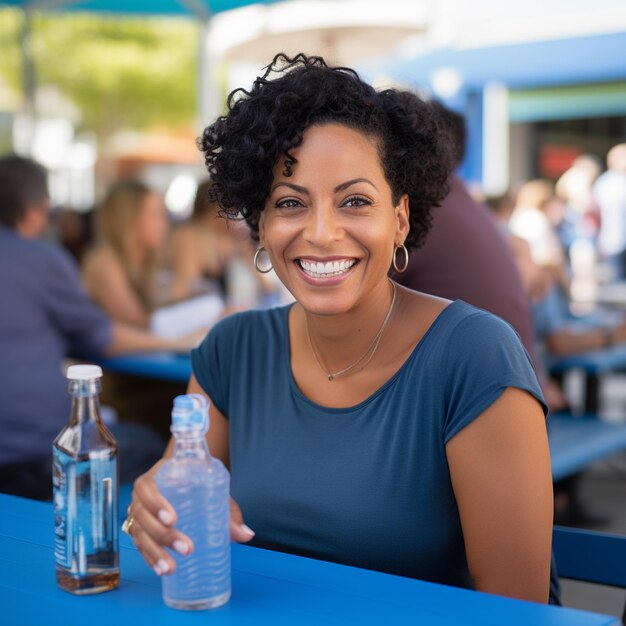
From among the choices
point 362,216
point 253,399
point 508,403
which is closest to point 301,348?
point 253,399

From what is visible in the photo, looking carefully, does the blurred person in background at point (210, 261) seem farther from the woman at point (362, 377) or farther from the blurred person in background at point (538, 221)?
the woman at point (362, 377)

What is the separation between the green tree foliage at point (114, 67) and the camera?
20344mm

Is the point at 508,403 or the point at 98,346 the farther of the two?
the point at 98,346

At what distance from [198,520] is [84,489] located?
167 mm

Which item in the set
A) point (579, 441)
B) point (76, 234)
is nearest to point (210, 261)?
point (76, 234)

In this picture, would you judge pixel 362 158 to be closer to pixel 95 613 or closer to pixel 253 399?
pixel 253 399

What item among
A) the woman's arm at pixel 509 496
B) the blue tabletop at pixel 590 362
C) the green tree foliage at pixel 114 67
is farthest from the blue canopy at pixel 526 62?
the green tree foliage at pixel 114 67

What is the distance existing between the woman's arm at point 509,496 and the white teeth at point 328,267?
378 millimetres

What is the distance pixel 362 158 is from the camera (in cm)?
175

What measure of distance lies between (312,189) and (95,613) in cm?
82

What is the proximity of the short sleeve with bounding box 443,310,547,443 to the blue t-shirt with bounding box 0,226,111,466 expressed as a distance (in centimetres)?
218

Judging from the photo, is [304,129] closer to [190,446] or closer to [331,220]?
[331,220]

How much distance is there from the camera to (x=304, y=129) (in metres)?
1.75

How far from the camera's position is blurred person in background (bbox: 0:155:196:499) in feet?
11.3
